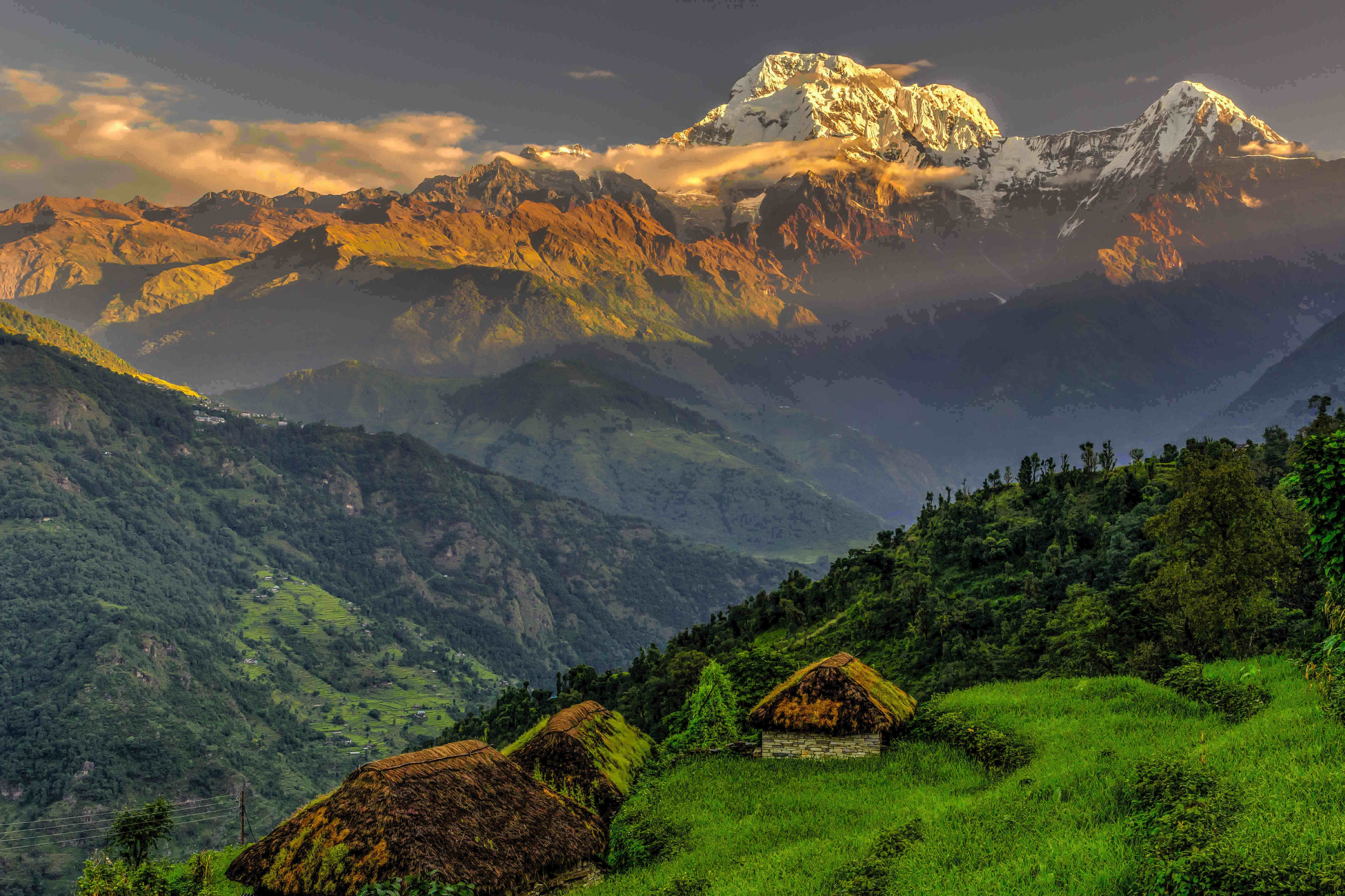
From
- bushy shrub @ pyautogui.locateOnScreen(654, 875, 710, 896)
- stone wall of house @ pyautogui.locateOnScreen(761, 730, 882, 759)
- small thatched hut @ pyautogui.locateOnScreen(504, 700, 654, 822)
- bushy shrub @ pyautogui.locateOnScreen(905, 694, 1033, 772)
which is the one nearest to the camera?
bushy shrub @ pyautogui.locateOnScreen(654, 875, 710, 896)

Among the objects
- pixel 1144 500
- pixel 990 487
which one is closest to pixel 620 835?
pixel 1144 500

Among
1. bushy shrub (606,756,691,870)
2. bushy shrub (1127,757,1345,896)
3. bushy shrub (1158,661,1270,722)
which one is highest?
bushy shrub (1158,661,1270,722)

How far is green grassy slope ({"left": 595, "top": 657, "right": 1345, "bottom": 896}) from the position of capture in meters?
20.6

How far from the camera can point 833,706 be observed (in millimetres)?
36469

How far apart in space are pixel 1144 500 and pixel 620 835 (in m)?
59.1

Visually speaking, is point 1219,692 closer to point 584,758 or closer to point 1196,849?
point 1196,849

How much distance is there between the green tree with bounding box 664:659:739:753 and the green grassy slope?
5.91 metres

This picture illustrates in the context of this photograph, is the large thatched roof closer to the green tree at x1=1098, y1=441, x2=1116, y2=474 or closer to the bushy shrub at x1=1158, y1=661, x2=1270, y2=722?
the bushy shrub at x1=1158, y1=661, x2=1270, y2=722

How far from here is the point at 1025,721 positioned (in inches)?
1350

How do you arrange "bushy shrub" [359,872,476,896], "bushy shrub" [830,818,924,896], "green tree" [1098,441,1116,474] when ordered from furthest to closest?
1. "green tree" [1098,441,1116,474]
2. "bushy shrub" [359,872,476,896]
3. "bushy shrub" [830,818,924,896]

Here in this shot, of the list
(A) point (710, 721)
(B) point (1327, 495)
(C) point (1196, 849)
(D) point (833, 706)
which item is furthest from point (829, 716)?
(B) point (1327, 495)

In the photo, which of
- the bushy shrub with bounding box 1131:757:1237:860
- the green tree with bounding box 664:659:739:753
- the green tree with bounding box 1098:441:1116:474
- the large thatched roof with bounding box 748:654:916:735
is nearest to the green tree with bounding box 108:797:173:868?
the green tree with bounding box 664:659:739:753

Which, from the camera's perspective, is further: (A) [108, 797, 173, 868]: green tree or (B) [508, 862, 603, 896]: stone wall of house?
(A) [108, 797, 173, 868]: green tree

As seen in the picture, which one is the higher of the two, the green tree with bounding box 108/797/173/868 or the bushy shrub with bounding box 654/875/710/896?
the bushy shrub with bounding box 654/875/710/896
